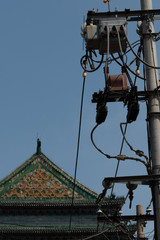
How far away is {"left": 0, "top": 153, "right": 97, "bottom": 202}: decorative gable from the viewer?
27188mm

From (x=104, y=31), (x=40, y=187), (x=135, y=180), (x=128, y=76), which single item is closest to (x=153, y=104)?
(x=128, y=76)

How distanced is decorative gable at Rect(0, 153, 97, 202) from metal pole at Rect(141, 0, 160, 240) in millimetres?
18725

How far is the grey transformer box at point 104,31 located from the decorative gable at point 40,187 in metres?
18.9

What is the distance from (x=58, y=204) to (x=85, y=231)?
2029mm

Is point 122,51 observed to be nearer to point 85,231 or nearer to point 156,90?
point 156,90

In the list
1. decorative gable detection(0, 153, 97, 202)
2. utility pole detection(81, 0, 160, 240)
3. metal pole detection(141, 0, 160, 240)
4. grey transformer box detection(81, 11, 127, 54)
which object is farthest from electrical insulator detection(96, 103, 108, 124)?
decorative gable detection(0, 153, 97, 202)

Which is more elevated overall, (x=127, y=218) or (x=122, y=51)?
(x=122, y=51)

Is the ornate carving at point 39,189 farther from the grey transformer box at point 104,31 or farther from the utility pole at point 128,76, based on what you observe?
the grey transformer box at point 104,31

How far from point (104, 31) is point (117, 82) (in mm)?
943

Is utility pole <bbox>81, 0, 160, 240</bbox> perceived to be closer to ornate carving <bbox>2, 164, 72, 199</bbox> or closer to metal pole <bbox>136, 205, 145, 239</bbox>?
metal pole <bbox>136, 205, 145, 239</bbox>

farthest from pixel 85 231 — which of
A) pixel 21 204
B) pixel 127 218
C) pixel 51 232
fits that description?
pixel 127 218

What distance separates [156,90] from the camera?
29.2 feet

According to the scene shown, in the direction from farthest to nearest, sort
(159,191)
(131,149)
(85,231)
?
(85,231) → (131,149) → (159,191)

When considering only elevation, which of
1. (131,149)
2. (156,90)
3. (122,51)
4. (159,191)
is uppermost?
(122,51)
